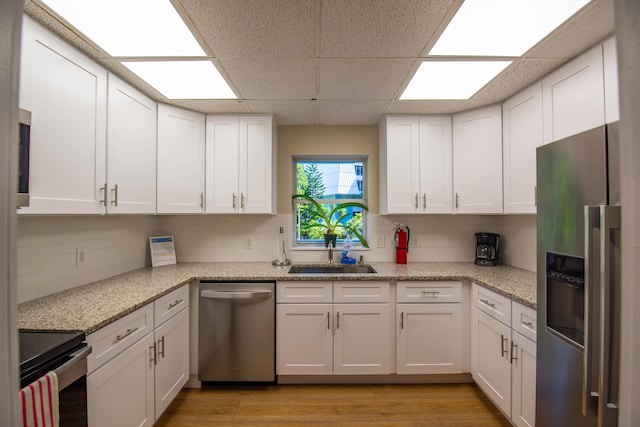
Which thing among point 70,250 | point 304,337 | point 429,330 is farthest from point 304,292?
point 70,250

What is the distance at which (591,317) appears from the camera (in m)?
0.87

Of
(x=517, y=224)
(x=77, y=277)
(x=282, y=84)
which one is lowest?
(x=77, y=277)

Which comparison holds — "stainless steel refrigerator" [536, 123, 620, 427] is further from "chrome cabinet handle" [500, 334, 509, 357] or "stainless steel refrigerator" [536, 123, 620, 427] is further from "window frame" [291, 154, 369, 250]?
"window frame" [291, 154, 369, 250]

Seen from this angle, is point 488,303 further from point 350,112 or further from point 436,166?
point 350,112

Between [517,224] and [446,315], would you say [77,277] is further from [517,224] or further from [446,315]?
[517,224]

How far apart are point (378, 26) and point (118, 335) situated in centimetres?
206

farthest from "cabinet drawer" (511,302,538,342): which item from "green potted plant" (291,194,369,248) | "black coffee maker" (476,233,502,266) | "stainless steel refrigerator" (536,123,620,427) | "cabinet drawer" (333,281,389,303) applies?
"green potted plant" (291,194,369,248)

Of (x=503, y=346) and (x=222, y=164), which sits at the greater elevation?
(x=222, y=164)

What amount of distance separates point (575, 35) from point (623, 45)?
1534mm

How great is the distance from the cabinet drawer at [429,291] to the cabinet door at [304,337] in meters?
0.61

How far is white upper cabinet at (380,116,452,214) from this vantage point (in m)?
2.60

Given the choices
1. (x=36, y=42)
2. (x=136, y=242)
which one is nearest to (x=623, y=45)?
(x=36, y=42)

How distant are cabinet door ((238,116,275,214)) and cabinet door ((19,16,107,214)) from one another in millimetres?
1069

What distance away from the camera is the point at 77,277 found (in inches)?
72.7
